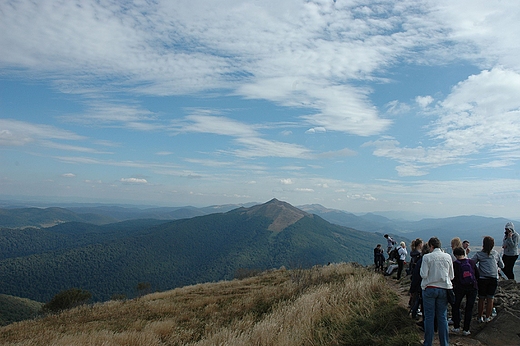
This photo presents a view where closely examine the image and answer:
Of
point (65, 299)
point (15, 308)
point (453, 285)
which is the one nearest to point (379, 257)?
point (453, 285)

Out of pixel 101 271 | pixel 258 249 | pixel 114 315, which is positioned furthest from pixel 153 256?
pixel 114 315

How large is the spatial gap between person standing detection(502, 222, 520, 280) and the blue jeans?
15.4 feet

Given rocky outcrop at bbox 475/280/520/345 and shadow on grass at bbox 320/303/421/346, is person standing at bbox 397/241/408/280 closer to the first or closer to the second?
rocky outcrop at bbox 475/280/520/345

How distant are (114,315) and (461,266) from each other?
10.8 m

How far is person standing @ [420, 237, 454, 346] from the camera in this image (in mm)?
5207

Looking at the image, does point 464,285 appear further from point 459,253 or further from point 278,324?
point 278,324

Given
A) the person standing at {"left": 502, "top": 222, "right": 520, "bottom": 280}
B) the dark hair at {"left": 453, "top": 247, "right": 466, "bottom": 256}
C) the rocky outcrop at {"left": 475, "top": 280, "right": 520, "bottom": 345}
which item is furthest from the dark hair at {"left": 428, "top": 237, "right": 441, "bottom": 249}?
the person standing at {"left": 502, "top": 222, "right": 520, "bottom": 280}

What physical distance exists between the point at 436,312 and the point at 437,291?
16.8 inches

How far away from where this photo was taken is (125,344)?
20.9 ft

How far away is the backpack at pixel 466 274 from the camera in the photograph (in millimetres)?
5977

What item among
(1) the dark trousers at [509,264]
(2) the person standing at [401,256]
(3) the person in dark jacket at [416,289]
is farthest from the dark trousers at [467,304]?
(2) the person standing at [401,256]

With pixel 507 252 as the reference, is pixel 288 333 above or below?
below

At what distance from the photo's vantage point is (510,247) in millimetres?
8680

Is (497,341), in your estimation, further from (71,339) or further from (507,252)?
(71,339)
